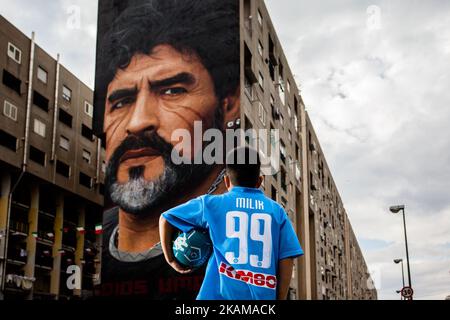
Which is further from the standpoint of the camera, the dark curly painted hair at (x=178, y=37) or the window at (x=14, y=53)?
the window at (x=14, y=53)

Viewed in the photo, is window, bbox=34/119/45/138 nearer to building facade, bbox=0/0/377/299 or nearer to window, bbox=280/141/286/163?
building facade, bbox=0/0/377/299

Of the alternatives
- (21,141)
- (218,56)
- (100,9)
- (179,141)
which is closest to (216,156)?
(179,141)

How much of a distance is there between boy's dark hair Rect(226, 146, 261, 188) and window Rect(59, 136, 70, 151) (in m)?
49.3

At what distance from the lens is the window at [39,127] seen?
47.3 m

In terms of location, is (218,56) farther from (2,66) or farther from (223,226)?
(223,226)

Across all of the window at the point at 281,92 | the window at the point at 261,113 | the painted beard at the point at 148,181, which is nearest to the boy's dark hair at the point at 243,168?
the painted beard at the point at 148,181

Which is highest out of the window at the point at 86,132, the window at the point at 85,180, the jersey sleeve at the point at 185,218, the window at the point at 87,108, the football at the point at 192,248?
the window at the point at 87,108

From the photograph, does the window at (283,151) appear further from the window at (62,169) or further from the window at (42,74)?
the window at (42,74)

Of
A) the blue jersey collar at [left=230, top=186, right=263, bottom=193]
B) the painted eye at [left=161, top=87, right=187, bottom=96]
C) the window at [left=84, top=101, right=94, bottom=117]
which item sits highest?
the window at [left=84, top=101, right=94, bottom=117]

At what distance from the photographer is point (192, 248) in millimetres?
3078

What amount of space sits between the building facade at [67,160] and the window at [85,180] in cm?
9

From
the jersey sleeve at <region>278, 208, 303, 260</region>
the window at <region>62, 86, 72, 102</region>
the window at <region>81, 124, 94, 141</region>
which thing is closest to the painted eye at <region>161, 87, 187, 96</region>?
the window at <region>62, 86, 72, 102</region>

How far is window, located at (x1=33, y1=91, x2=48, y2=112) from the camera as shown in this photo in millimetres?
47697

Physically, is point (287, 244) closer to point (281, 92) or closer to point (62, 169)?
point (281, 92)
